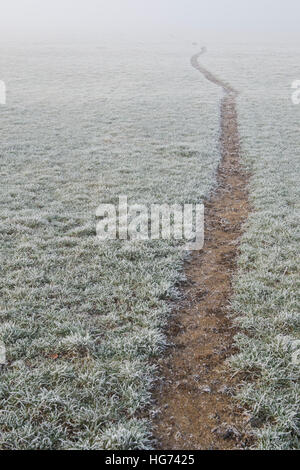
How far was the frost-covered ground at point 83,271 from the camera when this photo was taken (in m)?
5.61

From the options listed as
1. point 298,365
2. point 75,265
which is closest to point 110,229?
point 75,265

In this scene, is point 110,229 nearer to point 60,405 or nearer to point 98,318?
point 98,318

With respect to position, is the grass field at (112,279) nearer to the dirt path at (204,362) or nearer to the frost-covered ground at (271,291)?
the frost-covered ground at (271,291)

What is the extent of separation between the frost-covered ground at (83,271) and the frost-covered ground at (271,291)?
5.75ft

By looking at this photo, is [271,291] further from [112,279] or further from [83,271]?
[83,271]

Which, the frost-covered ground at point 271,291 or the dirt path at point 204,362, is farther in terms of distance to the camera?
the frost-covered ground at point 271,291

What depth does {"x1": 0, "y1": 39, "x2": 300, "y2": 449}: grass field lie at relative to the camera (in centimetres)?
562

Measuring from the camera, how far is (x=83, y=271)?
8.99 m

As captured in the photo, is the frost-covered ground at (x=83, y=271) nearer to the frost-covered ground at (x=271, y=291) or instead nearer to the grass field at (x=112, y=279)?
the grass field at (x=112, y=279)

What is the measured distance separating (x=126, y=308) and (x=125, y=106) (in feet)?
80.5

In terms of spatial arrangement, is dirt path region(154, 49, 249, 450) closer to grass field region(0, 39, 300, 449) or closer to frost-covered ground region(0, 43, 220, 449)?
grass field region(0, 39, 300, 449)

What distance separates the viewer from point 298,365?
6.40 meters

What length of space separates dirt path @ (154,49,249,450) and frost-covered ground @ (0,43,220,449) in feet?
1.30

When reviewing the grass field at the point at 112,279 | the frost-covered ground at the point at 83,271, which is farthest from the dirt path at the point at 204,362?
the frost-covered ground at the point at 83,271
